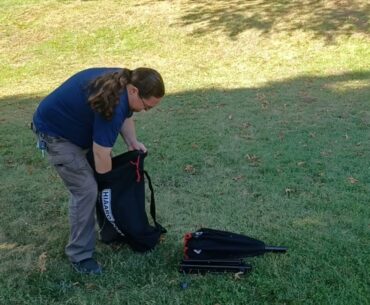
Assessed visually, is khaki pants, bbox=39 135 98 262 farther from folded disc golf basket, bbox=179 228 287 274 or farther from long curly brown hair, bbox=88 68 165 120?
folded disc golf basket, bbox=179 228 287 274

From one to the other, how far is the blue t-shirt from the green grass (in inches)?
37.2

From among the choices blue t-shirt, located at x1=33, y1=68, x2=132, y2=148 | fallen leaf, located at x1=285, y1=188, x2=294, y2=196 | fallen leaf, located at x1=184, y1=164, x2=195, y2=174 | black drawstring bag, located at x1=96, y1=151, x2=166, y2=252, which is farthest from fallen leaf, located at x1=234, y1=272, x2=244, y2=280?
fallen leaf, located at x1=184, y1=164, x2=195, y2=174

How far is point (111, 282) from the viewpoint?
3.48m

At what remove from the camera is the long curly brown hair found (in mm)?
3096

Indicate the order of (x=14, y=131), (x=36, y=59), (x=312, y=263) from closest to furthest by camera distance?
(x=312, y=263)
(x=14, y=131)
(x=36, y=59)

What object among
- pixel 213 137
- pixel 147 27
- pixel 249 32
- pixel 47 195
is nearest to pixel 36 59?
pixel 147 27

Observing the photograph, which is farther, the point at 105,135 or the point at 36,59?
the point at 36,59


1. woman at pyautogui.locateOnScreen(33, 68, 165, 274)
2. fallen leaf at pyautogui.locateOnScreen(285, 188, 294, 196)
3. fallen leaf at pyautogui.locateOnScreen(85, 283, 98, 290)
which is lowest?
fallen leaf at pyautogui.locateOnScreen(285, 188, 294, 196)

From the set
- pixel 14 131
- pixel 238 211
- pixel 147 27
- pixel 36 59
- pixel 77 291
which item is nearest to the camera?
pixel 77 291

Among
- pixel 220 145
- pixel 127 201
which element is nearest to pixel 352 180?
pixel 220 145

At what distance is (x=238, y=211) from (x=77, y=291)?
5.45 ft

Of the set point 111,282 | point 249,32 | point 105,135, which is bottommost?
point 249,32

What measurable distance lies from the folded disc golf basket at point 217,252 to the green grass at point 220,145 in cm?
8

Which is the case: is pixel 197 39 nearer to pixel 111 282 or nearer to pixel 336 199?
pixel 336 199
